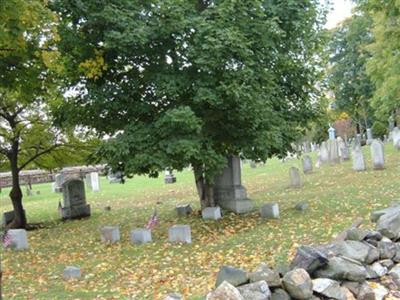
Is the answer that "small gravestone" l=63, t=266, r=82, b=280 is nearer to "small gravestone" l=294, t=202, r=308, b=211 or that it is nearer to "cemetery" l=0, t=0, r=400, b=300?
"cemetery" l=0, t=0, r=400, b=300

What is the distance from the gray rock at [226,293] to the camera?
5574 millimetres

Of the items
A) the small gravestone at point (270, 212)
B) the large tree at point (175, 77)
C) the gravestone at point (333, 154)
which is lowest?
the small gravestone at point (270, 212)

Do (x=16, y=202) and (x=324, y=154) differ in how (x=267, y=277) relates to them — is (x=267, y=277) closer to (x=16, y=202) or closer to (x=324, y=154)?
(x=16, y=202)

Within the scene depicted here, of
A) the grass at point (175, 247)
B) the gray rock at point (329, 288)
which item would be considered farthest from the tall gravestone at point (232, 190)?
the gray rock at point (329, 288)

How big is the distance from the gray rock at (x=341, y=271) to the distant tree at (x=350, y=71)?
132 feet

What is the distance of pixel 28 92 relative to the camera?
1320cm

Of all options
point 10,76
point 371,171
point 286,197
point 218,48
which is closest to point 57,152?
point 10,76

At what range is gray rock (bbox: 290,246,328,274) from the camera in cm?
648

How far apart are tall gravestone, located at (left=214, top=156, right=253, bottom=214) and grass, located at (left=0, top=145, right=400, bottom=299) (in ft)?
1.59

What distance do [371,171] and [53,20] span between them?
1277 centimetres

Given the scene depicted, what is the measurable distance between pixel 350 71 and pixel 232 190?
38.9 m

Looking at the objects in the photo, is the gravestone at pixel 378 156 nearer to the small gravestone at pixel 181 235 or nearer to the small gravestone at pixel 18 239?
the small gravestone at pixel 181 235

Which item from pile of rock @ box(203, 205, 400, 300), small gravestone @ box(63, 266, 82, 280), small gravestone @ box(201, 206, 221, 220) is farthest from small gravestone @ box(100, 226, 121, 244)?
pile of rock @ box(203, 205, 400, 300)

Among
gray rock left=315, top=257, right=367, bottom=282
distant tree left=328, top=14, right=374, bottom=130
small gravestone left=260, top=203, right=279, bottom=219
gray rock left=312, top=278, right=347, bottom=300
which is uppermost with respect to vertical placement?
distant tree left=328, top=14, right=374, bottom=130
